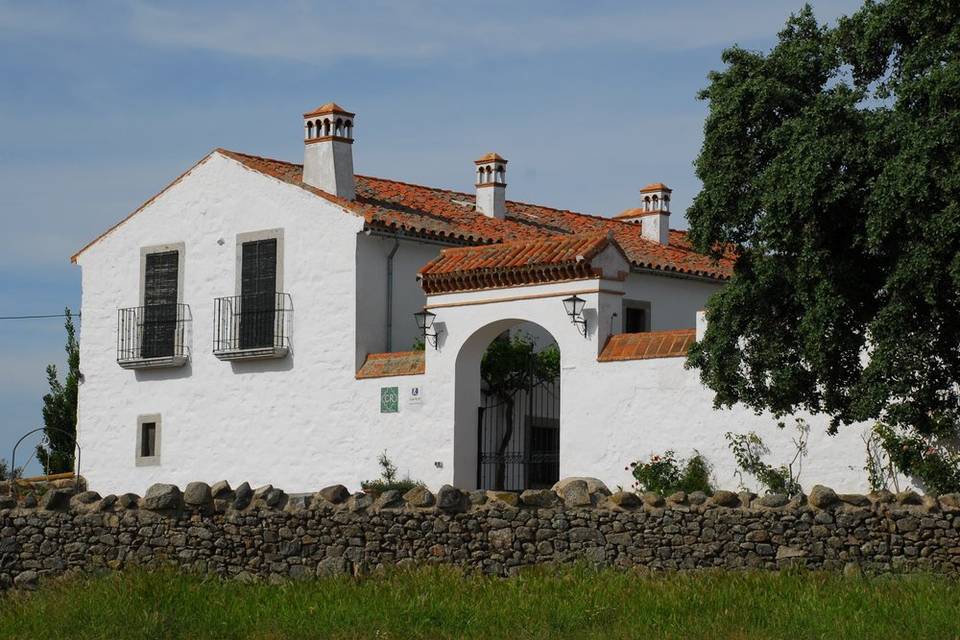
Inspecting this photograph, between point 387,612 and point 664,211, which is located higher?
point 664,211

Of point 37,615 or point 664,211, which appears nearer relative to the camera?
point 37,615

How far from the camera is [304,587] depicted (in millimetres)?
17766

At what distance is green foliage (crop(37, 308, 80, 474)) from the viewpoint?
3838 cm

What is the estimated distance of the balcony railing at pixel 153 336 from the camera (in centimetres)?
2966

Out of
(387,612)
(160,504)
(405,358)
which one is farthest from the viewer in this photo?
(405,358)

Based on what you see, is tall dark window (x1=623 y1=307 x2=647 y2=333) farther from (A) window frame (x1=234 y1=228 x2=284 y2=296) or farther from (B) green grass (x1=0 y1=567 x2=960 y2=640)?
(B) green grass (x1=0 y1=567 x2=960 y2=640)

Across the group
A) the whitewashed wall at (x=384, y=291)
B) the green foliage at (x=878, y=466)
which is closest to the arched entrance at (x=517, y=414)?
the whitewashed wall at (x=384, y=291)

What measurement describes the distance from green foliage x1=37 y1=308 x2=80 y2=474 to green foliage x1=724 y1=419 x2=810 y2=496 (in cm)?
2033

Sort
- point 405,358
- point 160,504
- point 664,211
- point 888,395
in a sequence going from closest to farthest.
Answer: point 888,395, point 160,504, point 405,358, point 664,211

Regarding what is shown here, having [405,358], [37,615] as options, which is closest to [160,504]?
[37,615]

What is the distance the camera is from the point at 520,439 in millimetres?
27453

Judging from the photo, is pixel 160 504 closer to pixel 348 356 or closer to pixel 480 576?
pixel 480 576

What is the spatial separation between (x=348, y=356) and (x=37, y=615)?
10.4 meters

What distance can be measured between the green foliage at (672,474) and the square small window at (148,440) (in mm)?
10165
